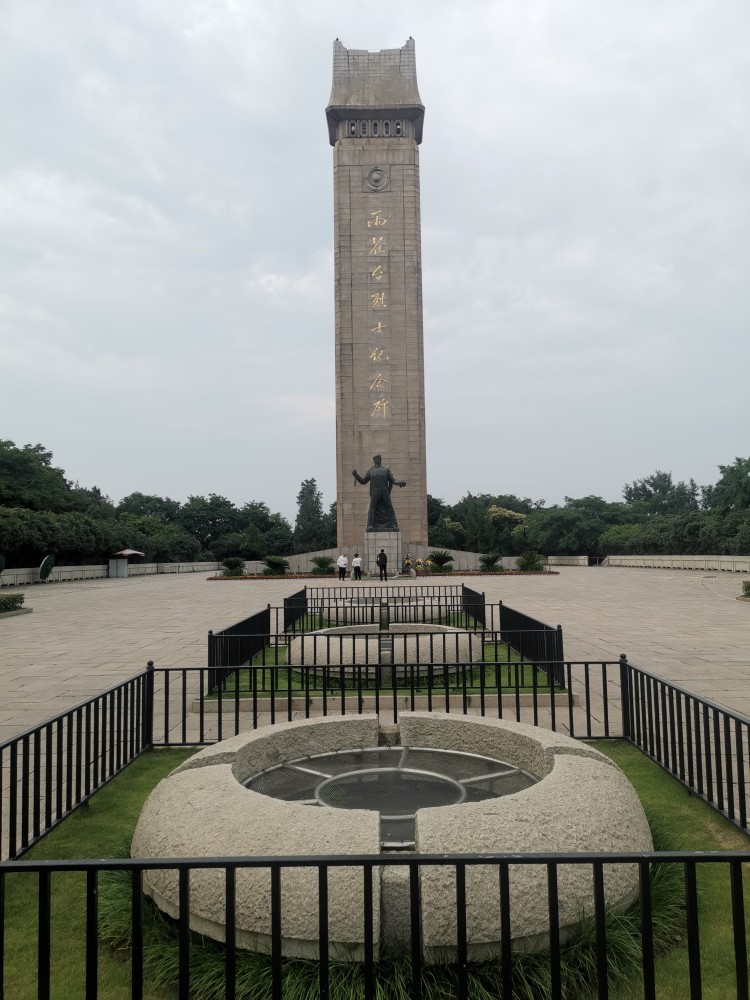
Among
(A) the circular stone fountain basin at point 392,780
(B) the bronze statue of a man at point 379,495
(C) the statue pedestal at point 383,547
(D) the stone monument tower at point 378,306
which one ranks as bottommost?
(A) the circular stone fountain basin at point 392,780

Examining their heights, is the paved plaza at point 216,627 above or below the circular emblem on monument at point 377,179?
below

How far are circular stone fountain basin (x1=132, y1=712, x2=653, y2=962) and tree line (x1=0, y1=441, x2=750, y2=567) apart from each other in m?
35.2

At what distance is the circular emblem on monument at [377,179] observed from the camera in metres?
41.2

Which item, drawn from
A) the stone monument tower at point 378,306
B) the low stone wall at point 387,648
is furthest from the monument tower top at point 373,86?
the low stone wall at point 387,648

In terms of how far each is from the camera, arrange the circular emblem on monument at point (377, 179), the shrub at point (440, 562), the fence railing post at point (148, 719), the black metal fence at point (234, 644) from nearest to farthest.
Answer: the fence railing post at point (148, 719) → the black metal fence at point (234, 644) → the shrub at point (440, 562) → the circular emblem on monument at point (377, 179)

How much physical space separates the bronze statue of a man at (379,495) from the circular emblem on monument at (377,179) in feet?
65.1

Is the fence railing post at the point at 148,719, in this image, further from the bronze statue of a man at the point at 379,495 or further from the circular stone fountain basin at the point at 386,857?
the bronze statue of a man at the point at 379,495

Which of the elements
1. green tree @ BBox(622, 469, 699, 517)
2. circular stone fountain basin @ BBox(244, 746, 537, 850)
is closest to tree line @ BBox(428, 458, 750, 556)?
green tree @ BBox(622, 469, 699, 517)

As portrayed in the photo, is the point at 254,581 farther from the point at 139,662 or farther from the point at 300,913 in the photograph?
the point at 300,913

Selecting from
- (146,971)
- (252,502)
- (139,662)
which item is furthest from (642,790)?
(252,502)

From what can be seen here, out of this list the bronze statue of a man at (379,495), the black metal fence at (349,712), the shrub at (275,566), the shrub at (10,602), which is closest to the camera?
the black metal fence at (349,712)

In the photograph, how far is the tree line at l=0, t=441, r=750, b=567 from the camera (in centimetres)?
4150

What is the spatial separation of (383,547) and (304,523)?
147 ft

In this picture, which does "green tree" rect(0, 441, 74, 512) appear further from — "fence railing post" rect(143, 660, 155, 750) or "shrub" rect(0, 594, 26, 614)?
"fence railing post" rect(143, 660, 155, 750)
